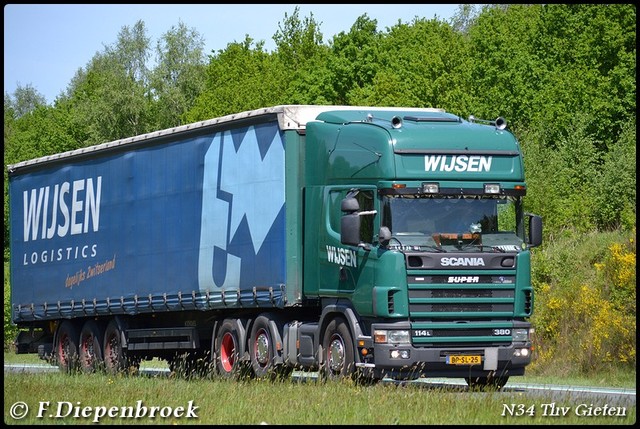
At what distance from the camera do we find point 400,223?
19.2 metres

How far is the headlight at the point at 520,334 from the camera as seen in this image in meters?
19.6

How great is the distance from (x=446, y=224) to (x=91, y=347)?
10.7 metres

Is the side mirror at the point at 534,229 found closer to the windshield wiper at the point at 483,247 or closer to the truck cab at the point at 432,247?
the truck cab at the point at 432,247

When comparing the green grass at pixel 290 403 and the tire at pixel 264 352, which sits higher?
the tire at pixel 264 352

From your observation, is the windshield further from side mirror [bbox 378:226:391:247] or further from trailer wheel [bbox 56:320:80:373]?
trailer wheel [bbox 56:320:80:373]

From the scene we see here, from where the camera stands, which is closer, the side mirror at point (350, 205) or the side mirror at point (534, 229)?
the side mirror at point (350, 205)

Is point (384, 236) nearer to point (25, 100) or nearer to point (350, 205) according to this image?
point (350, 205)

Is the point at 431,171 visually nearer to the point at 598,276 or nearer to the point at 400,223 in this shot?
the point at 400,223

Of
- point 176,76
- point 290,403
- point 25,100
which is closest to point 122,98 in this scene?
point 176,76

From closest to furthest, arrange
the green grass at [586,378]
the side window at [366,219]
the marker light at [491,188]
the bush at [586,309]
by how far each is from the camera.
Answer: the side window at [366,219] → the marker light at [491,188] → the green grass at [586,378] → the bush at [586,309]

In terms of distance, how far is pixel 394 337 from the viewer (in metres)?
19.0

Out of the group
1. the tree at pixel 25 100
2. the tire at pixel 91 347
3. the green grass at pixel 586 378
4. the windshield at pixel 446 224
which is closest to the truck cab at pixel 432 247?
the windshield at pixel 446 224

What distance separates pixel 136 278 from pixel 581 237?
47.6ft

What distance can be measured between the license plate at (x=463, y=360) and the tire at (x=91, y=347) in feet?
30.8
